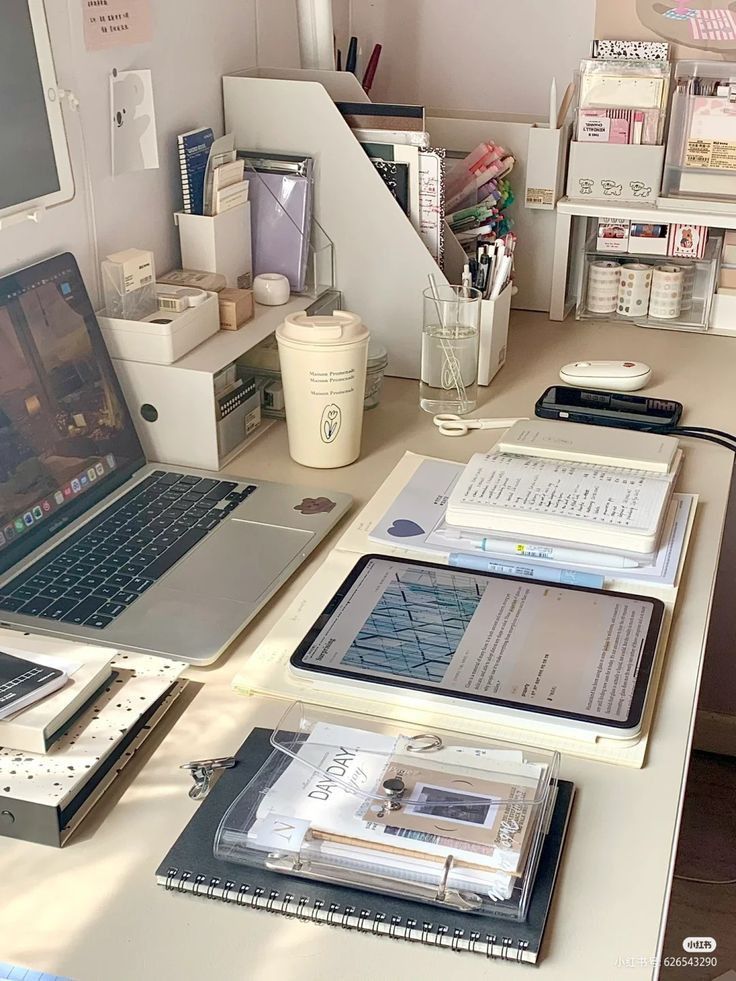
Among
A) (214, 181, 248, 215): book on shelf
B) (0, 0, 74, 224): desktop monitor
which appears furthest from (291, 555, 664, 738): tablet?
(214, 181, 248, 215): book on shelf

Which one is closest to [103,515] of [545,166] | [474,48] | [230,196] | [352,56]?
[230,196]

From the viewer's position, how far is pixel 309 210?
5.41 feet

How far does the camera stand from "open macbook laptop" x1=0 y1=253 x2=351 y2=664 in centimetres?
104

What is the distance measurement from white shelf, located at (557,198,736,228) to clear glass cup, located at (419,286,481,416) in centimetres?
39

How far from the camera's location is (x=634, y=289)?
188 centimetres

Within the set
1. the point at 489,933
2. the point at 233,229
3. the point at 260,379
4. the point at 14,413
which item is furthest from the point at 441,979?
the point at 233,229

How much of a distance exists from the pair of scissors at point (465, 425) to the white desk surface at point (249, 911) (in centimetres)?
47

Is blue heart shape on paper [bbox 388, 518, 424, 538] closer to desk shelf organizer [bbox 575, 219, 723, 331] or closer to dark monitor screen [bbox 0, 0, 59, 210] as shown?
dark monitor screen [bbox 0, 0, 59, 210]

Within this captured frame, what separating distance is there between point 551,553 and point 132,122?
0.79m

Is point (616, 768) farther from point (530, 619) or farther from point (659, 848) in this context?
point (530, 619)

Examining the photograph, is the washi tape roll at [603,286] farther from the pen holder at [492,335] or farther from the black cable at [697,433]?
→ the black cable at [697,433]

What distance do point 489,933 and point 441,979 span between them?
0.14ft

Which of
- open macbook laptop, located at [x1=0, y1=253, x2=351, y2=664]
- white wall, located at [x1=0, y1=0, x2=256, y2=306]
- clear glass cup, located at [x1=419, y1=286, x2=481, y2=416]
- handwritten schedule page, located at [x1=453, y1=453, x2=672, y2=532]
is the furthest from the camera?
clear glass cup, located at [x1=419, y1=286, x2=481, y2=416]

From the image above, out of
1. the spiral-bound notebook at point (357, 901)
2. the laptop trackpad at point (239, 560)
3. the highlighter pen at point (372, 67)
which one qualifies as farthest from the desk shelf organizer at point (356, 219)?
the spiral-bound notebook at point (357, 901)
